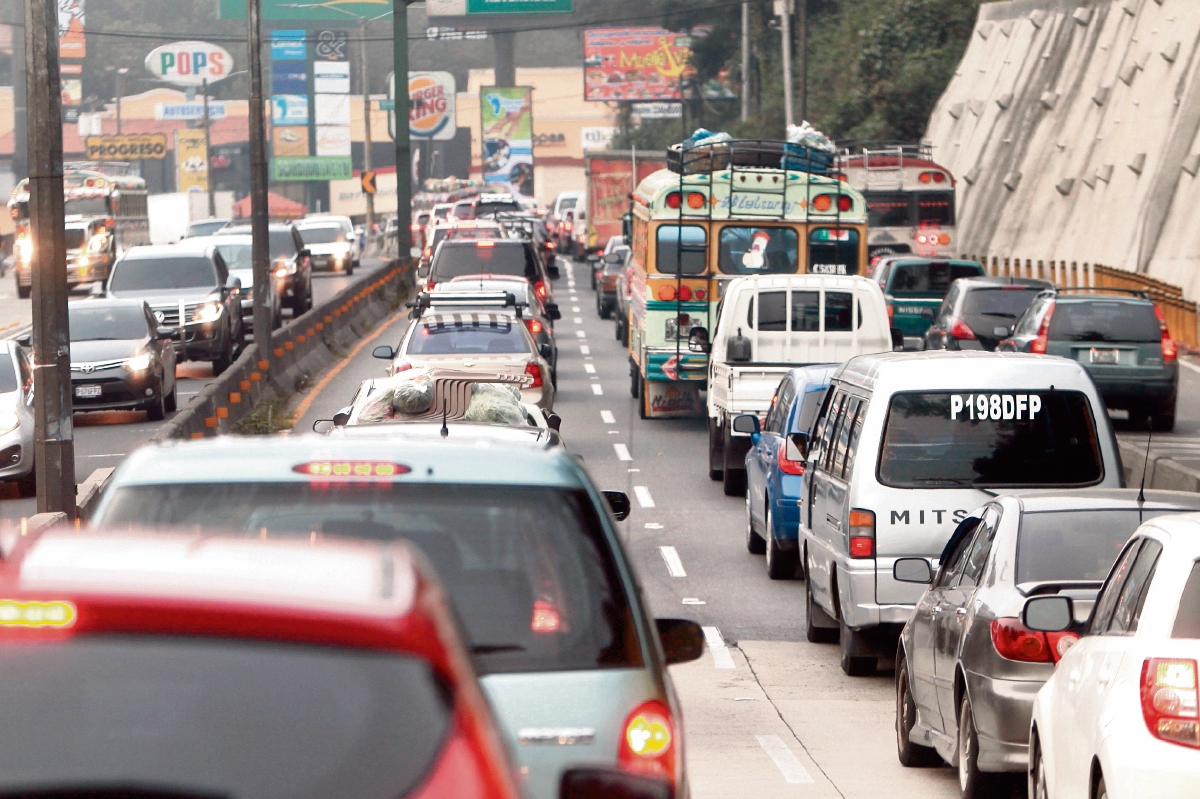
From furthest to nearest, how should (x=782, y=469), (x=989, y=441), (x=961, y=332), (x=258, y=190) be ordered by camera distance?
(x=258, y=190) → (x=961, y=332) → (x=782, y=469) → (x=989, y=441)

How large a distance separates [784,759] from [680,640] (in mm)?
3952

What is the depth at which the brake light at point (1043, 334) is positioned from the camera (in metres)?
23.5

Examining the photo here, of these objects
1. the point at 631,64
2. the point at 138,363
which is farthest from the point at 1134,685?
the point at 631,64

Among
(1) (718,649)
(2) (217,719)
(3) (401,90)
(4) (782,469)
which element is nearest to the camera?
(2) (217,719)

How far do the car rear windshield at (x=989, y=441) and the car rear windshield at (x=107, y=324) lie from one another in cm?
1630

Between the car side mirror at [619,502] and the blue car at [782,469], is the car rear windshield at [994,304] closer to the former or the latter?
the blue car at [782,469]

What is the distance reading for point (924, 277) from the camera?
3422 centimetres

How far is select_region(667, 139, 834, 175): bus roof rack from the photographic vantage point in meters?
24.1

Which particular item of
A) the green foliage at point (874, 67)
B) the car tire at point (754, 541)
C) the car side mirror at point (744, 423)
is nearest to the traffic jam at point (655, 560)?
the car tire at point (754, 541)

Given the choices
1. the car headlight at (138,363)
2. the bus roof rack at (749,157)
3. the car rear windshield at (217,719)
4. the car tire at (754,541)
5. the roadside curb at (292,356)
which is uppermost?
the bus roof rack at (749,157)

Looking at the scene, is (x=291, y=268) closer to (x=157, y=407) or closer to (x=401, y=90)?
(x=401, y=90)

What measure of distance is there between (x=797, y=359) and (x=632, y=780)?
16.9 metres

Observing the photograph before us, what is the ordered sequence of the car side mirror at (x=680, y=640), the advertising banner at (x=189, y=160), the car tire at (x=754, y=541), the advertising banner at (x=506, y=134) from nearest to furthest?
the car side mirror at (x=680, y=640) < the car tire at (x=754, y=541) < the advertising banner at (x=506, y=134) < the advertising banner at (x=189, y=160)

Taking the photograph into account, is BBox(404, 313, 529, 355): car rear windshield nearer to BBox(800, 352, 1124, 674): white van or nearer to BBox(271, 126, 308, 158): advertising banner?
BBox(800, 352, 1124, 674): white van
